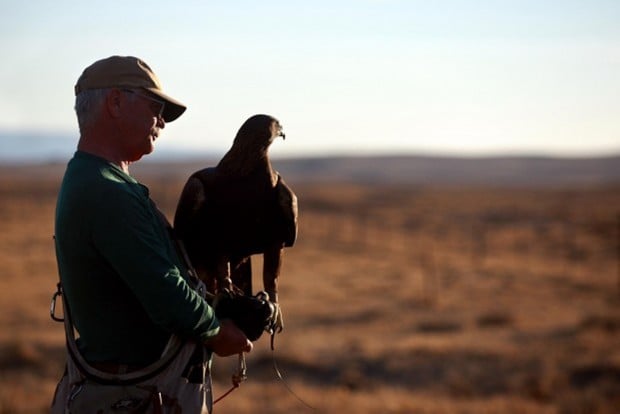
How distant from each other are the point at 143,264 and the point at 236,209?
1.69ft

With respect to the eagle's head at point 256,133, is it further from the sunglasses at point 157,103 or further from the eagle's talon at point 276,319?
the eagle's talon at point 276,319

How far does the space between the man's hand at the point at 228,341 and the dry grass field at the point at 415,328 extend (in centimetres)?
839

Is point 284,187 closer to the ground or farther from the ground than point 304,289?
farther from the ground

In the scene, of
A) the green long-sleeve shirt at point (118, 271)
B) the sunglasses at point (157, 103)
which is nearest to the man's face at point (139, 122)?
the sunglasses at point (157, 103)

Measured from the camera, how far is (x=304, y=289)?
27.0m

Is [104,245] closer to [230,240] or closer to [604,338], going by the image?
[230,240]

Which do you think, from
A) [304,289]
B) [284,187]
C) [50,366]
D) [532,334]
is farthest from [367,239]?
[284,187]

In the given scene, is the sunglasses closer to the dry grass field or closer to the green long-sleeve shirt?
the green long-sleeve shirt

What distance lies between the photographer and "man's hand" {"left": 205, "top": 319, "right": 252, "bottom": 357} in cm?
298

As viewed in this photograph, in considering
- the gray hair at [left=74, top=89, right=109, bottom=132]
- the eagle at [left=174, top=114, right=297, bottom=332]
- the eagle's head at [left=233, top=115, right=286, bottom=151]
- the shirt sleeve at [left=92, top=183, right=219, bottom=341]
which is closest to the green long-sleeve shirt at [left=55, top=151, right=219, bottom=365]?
the shirt sleeve at [left=92, top=183, right=219, bottom=341]

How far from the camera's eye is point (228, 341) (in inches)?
118

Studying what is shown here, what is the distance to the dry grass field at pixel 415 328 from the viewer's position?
12.9m

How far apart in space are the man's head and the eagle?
0.27 metres

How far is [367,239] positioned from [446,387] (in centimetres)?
3325
